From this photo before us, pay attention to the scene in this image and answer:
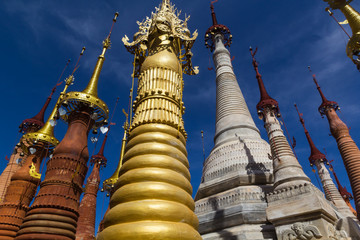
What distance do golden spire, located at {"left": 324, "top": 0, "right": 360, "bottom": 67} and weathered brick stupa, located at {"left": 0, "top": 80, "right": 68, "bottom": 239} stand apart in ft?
37.6

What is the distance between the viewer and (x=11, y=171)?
17141mm

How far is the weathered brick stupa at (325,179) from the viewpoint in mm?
17491

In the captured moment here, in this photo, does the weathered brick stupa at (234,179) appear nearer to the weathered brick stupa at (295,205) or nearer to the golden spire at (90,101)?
the weathered brick stupa at (295,205)

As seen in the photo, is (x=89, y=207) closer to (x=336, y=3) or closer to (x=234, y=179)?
(x=234, y=179)

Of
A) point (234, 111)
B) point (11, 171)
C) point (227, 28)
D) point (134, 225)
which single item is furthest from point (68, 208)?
point (227, 28)

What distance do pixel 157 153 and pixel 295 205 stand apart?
225 inches

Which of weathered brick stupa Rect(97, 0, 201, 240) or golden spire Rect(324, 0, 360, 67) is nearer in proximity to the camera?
weathered brick stupa Rect(97, 0, 201, 240)

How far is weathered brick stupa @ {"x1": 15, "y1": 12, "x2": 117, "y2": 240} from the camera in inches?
248

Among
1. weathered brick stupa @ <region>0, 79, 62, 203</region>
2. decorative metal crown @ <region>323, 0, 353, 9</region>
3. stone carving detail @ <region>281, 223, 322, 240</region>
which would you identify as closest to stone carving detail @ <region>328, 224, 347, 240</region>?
stone carving detail @ <region>281, 223, 322, 240</region>

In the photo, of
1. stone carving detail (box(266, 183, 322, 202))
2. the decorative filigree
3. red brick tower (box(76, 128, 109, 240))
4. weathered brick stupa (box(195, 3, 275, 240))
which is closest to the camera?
the decorative filigree

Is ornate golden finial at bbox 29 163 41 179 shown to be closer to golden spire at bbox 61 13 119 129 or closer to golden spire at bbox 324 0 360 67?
golden spire at bbox 61 13 119 129

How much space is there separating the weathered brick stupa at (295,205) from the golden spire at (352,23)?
420 centimetres

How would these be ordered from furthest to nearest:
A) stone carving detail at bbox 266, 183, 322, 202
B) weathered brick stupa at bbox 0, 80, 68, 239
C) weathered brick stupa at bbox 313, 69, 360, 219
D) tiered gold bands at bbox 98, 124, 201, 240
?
1. weathered brick stupa at bbox 313, 69, 360, 219
2. weathered brick stupa at bbox 0, 80, 68, 239
3. stone carving detail at bbox 266, 183, 322, 202
4. tiered gold bands at bbox 98, 124, 201, 240

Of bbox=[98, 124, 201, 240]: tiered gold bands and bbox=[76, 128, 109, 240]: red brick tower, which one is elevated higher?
bbox=[76, 128, 109, 240]: red brick tower
